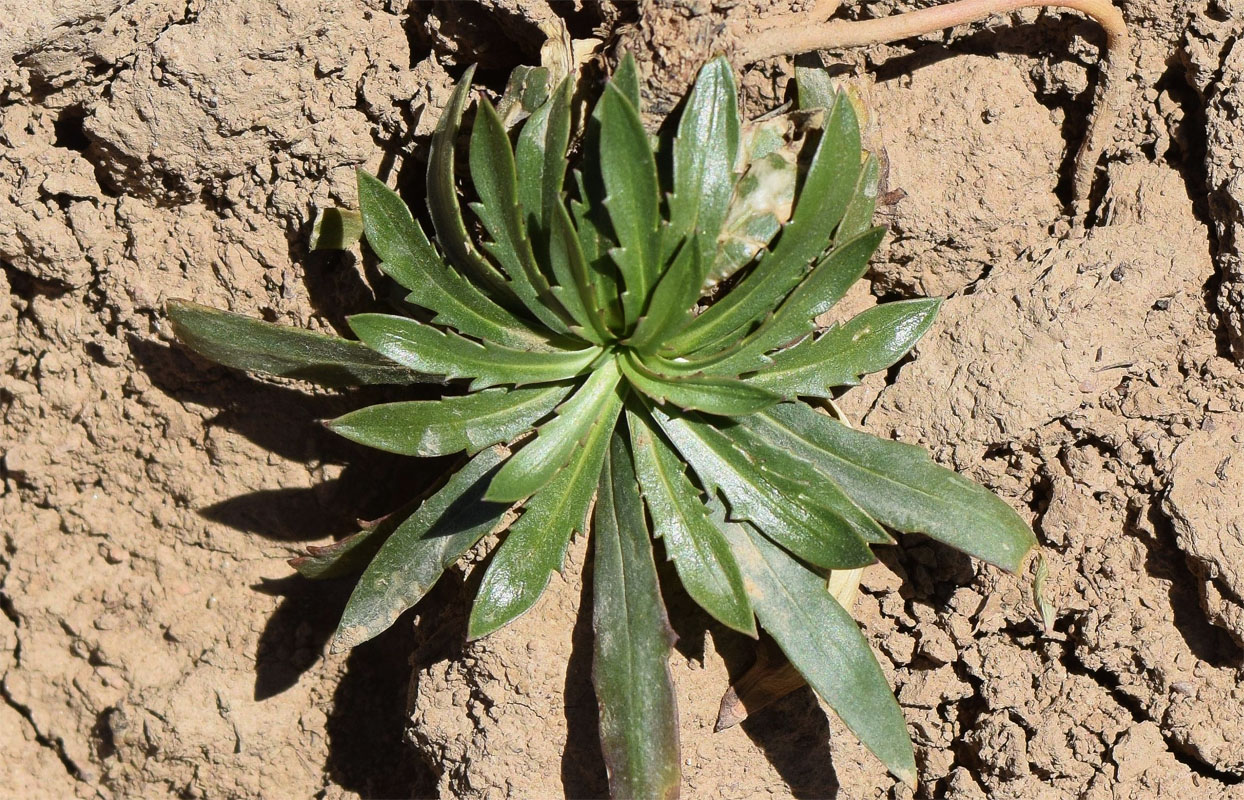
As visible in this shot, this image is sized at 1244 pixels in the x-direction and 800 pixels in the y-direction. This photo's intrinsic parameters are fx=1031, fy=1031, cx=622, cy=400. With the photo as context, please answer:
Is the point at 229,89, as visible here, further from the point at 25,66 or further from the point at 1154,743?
the point at 1154,743

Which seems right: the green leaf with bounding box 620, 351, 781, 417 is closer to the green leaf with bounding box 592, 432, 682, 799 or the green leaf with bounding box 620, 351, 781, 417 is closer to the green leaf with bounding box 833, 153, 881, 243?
Result: the green leaf with bounding box 592, 432, 682, 799

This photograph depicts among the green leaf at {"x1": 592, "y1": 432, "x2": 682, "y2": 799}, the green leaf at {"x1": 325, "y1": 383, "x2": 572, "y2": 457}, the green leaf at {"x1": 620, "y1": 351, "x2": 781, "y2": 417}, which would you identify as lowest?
the green leaf at {"x1": 592, "y1": 432, "x2": 682, "y2": 799}

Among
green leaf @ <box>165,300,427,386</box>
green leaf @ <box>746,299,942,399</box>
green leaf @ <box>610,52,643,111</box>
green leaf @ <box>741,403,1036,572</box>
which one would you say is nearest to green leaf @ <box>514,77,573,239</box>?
green leaf @ <box>610,52,643,111</box>

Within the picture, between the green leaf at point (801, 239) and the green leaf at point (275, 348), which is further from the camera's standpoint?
the green leaf at point (275, 348)

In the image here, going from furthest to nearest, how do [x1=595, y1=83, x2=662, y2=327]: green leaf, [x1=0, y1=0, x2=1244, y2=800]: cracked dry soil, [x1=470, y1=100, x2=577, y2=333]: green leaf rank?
[x1=0, y1=0, x2=1244, y2=800]: cracked dry soil, [x1=470, y1=100, x2=577, y2=333]: green leaf, [x1=595, y1=83, x2=662, y2=327]: green leaf

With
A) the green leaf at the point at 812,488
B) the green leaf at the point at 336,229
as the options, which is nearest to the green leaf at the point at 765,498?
the green leaf at the point at 812,488

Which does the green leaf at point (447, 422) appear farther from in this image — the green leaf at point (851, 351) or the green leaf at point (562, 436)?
the green leaf at point (851, 351)

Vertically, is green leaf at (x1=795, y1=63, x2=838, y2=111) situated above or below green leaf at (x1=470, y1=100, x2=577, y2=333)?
above
